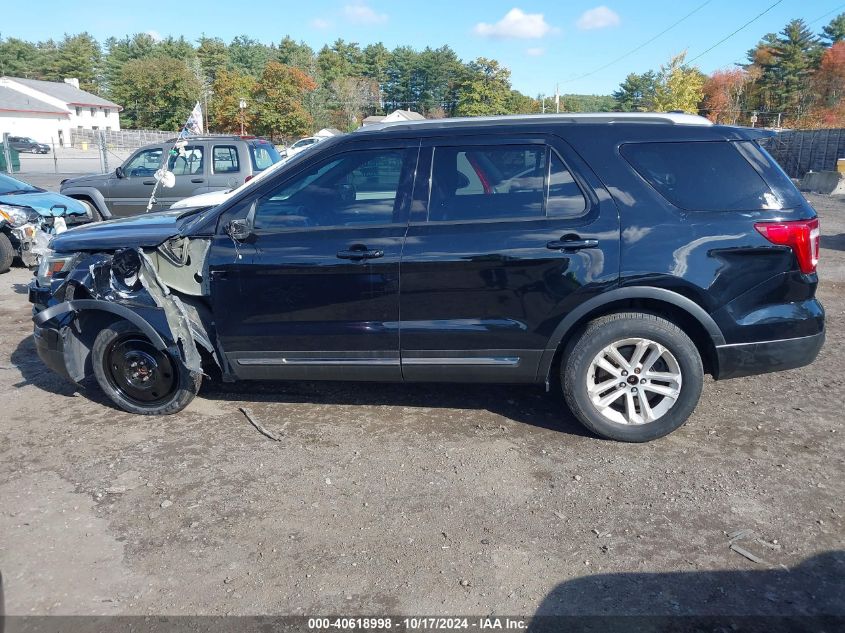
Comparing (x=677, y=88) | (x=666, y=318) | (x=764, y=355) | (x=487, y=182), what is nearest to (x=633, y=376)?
(x=666, y=318)

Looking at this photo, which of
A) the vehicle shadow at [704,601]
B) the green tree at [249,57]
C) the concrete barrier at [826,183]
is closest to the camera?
the vehicle shadow at [704,601]

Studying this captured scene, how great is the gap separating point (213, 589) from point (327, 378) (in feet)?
5.54

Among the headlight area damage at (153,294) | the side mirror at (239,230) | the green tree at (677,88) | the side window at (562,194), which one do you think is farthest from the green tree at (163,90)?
the side window at (562,194)

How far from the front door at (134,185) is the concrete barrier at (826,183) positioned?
71.6 ft

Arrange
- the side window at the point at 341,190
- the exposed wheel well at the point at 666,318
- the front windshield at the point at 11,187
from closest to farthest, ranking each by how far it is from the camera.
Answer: the exposed wheel well at the point at 666,318 < the side window at the point at 341,190 < the front windshield at the point at 11,187

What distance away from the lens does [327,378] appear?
4.38m

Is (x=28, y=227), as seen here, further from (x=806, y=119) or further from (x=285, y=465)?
(x=806, y=119)

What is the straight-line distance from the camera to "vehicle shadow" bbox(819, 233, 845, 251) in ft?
36.9

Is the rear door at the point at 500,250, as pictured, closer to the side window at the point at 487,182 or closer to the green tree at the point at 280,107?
the side window at the point at 487,182

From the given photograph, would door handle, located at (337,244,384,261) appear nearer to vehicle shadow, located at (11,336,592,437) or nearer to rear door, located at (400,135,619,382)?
rear door, located at (400,135,619,382)

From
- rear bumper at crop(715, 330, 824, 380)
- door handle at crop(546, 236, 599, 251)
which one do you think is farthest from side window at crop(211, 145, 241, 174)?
rear bumper at crop(715, 330, 824, 380)

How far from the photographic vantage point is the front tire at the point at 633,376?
4023 mm

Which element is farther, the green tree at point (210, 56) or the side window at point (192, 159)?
the green tree at point (210, 56)

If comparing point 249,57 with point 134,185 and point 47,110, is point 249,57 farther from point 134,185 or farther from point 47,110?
point 134,185
